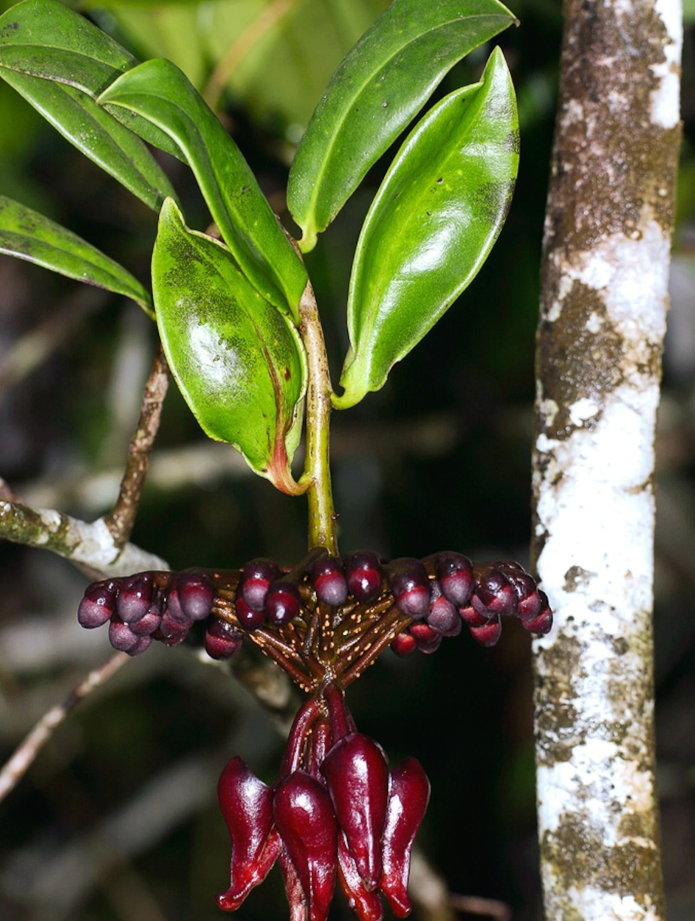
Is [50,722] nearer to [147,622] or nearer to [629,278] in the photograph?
[147,622]

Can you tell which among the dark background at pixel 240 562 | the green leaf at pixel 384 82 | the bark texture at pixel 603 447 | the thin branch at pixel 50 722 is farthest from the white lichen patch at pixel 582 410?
the dark background at pixel 240 562

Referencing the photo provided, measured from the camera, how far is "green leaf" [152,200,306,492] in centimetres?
61

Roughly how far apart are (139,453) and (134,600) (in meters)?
0.23

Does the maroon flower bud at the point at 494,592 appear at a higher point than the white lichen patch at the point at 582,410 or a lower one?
lower

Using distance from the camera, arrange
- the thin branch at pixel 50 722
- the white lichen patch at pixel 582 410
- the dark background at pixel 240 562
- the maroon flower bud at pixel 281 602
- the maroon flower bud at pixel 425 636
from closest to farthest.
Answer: the maroon flower bud at pixel 281 602, the maroon flower bud at pixel 425 636, the white lichen patch at pixel 582 410, the thin branch at pixel 50 722, the dark background at pixel 240 562

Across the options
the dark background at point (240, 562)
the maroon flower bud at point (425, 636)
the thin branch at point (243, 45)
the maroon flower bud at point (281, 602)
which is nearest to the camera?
the maroon flower bud at point (281, 602)

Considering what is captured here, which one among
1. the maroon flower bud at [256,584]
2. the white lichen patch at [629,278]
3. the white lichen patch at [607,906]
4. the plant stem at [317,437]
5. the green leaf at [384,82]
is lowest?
the white lichen patch at [607,906]

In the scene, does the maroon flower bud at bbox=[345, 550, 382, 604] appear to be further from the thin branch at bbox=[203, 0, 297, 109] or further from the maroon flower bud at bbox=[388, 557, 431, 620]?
the thin branch at bbox=[203, 0, 297, 109]

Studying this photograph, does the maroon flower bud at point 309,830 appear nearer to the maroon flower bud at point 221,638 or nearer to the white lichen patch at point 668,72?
the maroon flower bud at point 221,638

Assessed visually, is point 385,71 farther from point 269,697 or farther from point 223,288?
point 269,697

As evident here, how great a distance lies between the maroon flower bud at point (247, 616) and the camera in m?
0.54

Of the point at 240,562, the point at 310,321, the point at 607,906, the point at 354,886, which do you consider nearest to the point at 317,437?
the point at 310,321

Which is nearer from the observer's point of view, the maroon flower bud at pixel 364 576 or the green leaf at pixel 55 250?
the maroon flower bud at pixel 364 576

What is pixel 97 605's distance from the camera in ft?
1.86
